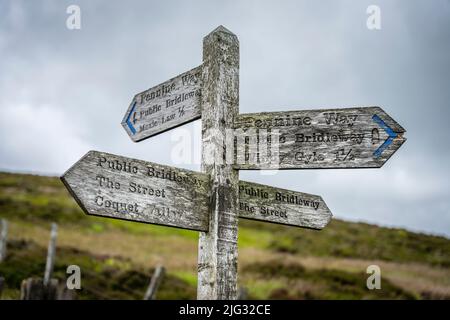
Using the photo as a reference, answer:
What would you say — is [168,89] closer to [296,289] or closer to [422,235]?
[296,289]

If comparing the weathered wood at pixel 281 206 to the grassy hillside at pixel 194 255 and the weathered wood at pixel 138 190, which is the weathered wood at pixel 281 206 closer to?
the weathered wood at pixel 138 190

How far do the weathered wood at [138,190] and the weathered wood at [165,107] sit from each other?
27.0 inches

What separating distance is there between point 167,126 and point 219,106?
0.62 m

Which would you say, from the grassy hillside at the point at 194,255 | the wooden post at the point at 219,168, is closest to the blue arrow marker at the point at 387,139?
the wooden post at the point at 219,168

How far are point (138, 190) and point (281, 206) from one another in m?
1.14

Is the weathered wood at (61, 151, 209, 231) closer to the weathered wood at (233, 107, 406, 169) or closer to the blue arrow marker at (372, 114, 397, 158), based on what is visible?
the weathered wood at (233, 107, 406, 169)

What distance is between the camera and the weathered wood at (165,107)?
4094 mm

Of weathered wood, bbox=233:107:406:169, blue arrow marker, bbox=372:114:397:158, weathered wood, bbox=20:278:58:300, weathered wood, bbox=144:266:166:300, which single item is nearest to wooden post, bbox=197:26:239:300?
weathered wood, bbox=233:107:406:169

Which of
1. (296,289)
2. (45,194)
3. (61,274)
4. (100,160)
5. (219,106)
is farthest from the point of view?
(45,194)

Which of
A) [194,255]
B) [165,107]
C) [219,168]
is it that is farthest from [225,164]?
[194,255]

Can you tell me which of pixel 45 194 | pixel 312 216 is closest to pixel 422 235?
pixel 45 194

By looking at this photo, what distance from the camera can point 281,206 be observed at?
397cm

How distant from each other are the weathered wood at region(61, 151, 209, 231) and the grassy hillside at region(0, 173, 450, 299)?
937 cm
